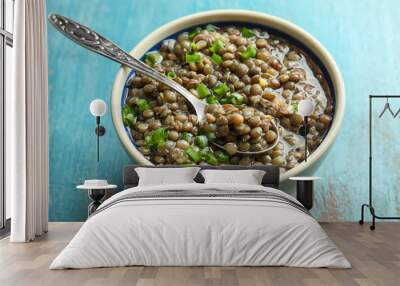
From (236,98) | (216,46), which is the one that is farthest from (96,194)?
(216,46)

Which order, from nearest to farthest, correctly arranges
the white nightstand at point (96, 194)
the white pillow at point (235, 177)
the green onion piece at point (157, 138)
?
the white pillow at point (235, 177), the white nightstand at point (96, 194), the green onion piece at point (157, 138)

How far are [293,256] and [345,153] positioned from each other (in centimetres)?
293

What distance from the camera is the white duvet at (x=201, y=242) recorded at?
4.33m

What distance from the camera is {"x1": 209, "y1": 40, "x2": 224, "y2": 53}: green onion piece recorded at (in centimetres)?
695

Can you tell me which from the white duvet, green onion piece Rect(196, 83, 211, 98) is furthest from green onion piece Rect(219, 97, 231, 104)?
the white duvet

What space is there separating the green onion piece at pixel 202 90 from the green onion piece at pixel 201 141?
462 millimetres

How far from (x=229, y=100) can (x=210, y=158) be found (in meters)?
0.68

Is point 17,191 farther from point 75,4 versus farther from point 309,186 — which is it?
point 309,186

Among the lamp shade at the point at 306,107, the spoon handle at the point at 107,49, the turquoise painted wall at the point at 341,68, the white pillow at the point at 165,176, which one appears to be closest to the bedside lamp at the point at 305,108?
the lamp shade at the point at 306,107

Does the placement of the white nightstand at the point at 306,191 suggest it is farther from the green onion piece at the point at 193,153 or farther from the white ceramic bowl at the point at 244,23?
the green onion piece at the point at 193,153

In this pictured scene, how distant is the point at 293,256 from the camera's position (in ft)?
14.3

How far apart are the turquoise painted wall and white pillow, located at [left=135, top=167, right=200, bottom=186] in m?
0.66

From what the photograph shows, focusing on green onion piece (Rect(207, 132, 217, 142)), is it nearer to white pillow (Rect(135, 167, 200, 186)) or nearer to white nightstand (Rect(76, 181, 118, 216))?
white pillow (Rect(135, 167, 200, 186))

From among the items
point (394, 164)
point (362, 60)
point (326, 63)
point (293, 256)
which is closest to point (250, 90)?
point (326, 63)
